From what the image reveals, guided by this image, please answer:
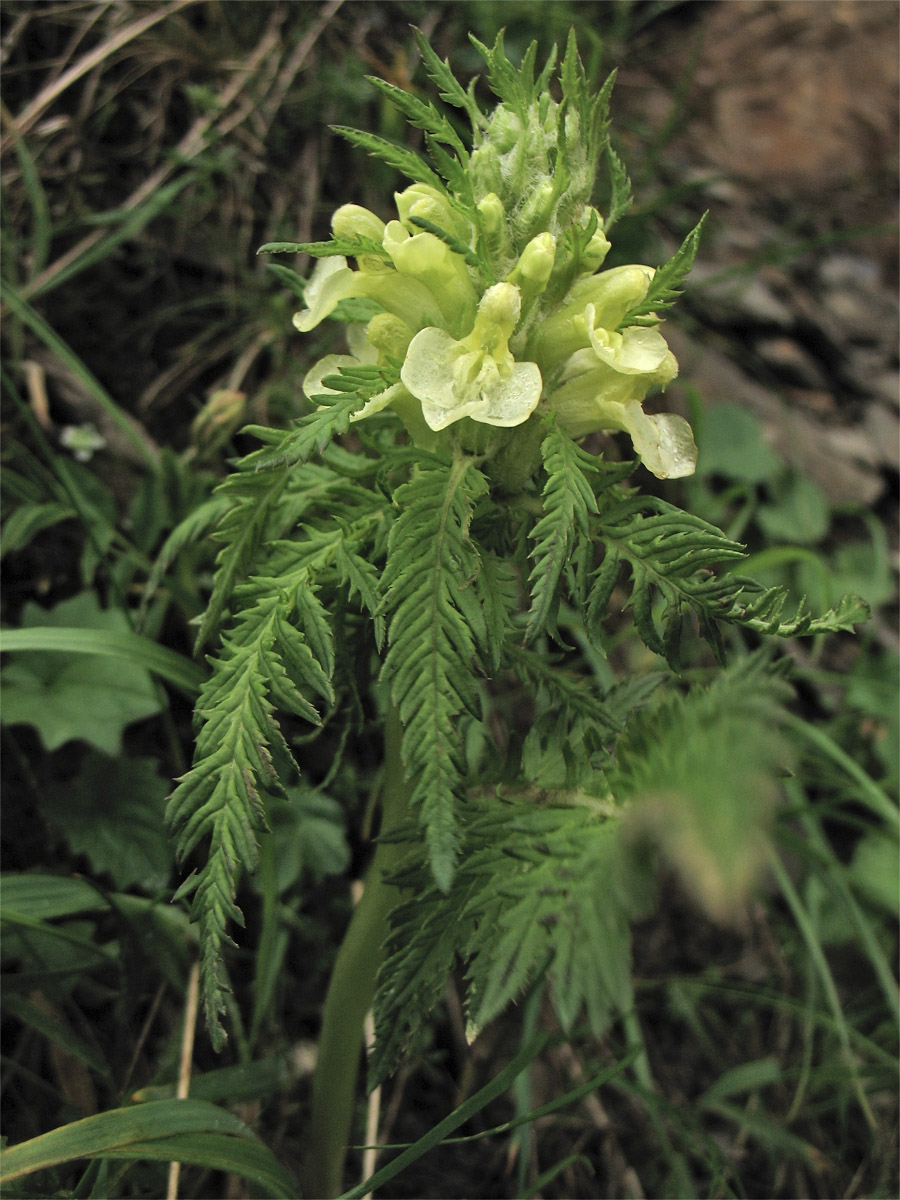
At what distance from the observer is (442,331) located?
89 centimetres

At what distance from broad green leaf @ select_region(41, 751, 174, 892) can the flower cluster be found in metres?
0.82

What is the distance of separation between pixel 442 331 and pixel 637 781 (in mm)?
483

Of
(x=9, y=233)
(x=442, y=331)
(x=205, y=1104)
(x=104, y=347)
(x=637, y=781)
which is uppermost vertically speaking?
(x=442, y=331)

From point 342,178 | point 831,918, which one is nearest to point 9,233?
point 342,178

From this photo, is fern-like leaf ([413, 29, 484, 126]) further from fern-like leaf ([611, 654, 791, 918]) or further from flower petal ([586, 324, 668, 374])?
fern-like leaf ([611, 654, 791, 918])

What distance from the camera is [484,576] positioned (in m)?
0.85

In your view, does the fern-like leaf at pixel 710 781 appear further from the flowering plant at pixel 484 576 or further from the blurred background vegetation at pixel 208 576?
the blurred background vegetation at pixel 208 576

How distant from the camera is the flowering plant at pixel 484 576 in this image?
0.74m

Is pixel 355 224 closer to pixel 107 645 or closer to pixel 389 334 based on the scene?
pixel 389 334

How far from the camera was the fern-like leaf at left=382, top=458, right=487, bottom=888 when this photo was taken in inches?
28.4

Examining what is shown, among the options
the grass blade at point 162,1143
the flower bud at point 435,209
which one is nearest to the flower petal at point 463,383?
the flower bud at point 435,209

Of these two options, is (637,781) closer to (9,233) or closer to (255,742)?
(255,742)

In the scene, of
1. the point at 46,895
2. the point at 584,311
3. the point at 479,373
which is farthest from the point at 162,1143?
the point at 584,311

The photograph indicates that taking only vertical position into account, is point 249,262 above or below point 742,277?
above
